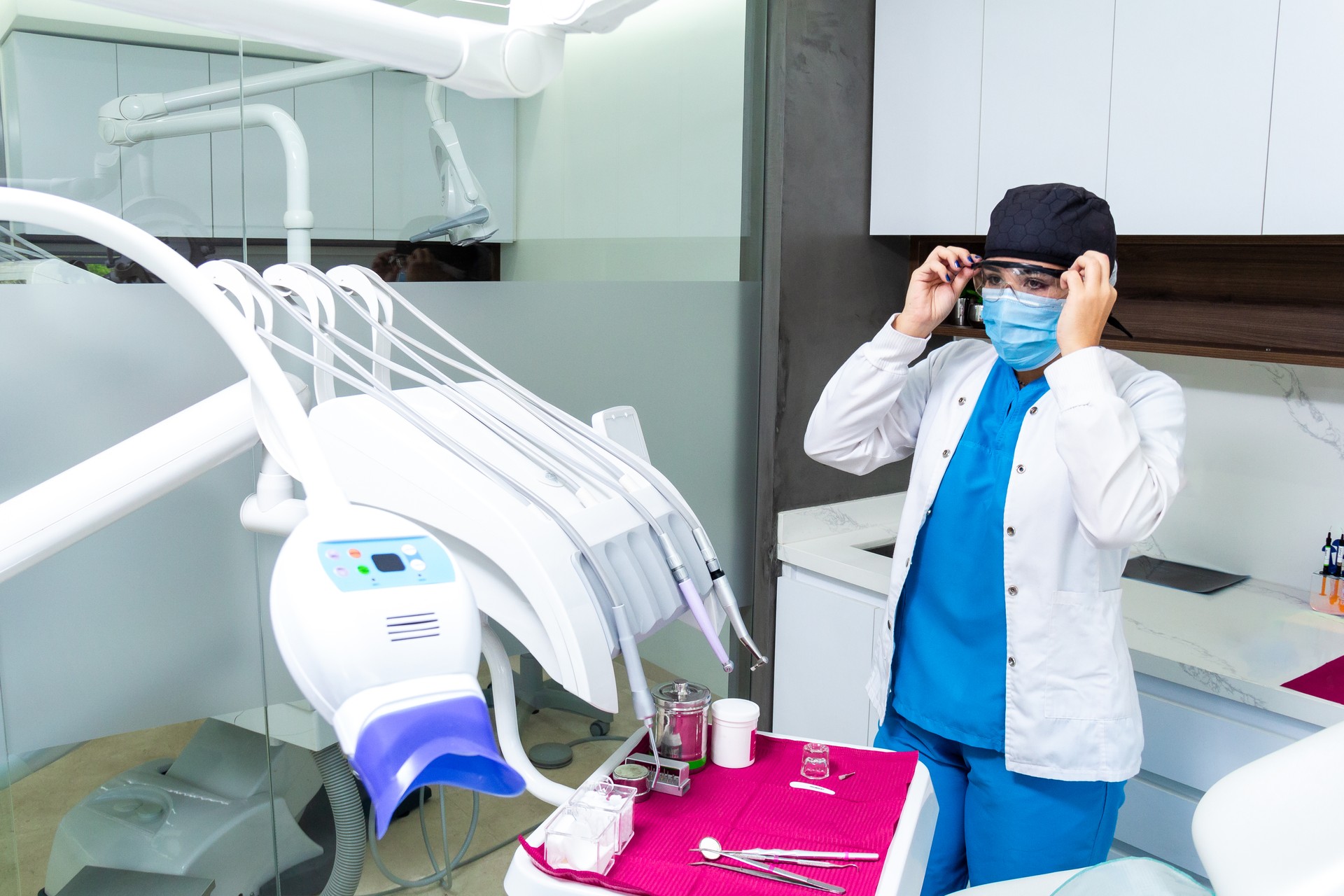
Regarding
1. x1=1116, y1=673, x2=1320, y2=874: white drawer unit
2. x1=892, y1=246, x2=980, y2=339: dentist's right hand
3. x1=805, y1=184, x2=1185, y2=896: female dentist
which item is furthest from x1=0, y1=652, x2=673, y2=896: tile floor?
x1=1116, y1=673, x2=1320, y2=874: white drawer unit

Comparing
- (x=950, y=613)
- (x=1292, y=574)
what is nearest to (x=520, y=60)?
(x=950, y=613)

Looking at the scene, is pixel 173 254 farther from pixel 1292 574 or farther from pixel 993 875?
pixel 1292 574

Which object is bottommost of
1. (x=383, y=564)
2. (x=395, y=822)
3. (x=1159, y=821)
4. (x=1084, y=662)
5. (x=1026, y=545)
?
(x=395, y=822)

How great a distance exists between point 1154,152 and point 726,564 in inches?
54.8

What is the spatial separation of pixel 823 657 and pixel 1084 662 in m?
1.07

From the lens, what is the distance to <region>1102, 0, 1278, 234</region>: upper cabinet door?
2012 mm

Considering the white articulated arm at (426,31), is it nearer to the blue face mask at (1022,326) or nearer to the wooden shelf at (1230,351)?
the blue face mask at (1022,326)

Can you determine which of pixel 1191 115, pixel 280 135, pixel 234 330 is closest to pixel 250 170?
pixel 280 135

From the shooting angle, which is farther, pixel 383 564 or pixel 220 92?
pixel 220 92

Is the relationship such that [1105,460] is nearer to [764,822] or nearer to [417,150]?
[764,822]

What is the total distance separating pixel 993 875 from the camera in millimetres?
1655

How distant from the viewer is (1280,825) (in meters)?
0.58

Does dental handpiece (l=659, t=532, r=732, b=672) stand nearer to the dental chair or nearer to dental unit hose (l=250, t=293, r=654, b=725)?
dental unit hose (l=250, t=293, r=654, b=725)

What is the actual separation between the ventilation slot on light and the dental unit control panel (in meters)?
0.02
